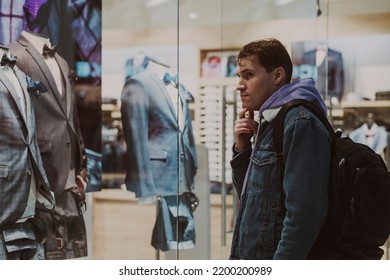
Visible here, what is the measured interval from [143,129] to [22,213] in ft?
2.08

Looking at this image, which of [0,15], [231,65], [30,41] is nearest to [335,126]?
[231,65]

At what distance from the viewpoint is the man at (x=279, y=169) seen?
150cm

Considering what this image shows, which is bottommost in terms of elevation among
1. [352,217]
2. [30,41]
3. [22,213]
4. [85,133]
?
[22,213]

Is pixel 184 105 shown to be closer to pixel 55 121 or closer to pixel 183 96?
pixel 183 96

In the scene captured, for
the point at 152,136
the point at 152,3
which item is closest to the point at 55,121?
the point at 152,136

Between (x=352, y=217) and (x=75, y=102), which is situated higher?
(x=75, y=102)

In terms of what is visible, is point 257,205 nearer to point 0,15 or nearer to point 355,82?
point 355,82

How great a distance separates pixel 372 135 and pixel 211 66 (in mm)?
788

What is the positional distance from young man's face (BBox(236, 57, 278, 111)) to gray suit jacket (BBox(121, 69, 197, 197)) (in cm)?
60

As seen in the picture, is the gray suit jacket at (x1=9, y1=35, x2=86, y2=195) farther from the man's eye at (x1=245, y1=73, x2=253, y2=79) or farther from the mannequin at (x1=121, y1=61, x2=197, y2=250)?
the man's eye at (x1=245, y1=73, x2=253, y2=79)

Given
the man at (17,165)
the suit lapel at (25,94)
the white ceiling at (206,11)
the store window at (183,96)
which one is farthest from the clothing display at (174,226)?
the white ceiling at (206,11)

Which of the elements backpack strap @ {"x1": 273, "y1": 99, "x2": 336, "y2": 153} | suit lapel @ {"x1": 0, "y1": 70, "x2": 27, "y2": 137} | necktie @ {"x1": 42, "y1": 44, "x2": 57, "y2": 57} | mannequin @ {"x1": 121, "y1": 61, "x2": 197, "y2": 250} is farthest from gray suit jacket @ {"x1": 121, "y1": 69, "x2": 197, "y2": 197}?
backpack strap @ {"x1": 273, "y1": 99, "x2": 336, "y2": 153}

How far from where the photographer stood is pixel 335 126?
238cm

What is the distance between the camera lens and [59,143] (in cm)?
223
